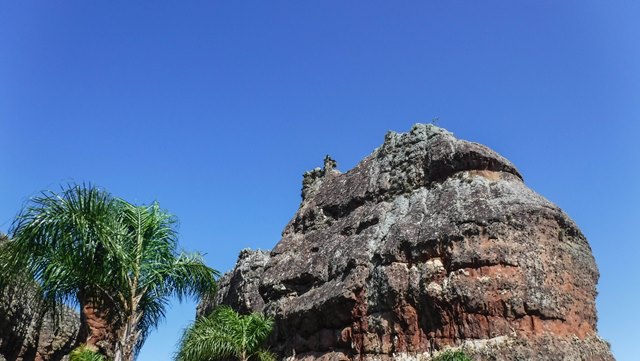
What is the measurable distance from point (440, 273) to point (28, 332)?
18438 mm

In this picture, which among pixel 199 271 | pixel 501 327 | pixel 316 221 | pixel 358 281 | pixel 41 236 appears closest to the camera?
pixel 41 236

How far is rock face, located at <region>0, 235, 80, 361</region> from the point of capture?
72.6ft

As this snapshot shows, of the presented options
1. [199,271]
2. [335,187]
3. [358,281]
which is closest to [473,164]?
[358,281]

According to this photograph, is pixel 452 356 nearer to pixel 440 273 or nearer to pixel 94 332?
pixel 440 273

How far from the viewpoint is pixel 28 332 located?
24.2 meters

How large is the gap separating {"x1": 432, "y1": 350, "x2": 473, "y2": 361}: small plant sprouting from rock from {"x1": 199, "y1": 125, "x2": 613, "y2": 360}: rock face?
389mm

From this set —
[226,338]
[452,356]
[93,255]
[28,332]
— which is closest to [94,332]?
[28,332]

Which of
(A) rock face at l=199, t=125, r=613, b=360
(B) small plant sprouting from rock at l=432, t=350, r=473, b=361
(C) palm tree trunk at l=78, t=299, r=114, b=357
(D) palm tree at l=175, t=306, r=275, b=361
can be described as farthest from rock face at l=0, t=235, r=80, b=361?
(B) small plant sprouting from rock at l=432, t=350, r=473, b=361

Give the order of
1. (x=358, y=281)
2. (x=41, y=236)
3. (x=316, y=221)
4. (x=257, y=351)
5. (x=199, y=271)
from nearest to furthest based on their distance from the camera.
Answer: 1. (x=41, y=236)
2. (x=199, y=271)
3. (x=358, y=281)
4. (x=257, y=351)
5. (x=316, y=221)

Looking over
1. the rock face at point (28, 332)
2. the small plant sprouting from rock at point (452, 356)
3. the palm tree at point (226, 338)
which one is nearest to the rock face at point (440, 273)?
the small plant sprouting from rock at point (452, 356)

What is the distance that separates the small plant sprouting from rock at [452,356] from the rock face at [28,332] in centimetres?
1381

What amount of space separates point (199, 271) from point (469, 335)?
7.68 m

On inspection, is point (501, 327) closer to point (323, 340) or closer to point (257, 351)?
point (323, 340)

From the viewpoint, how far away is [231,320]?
19141 mm
